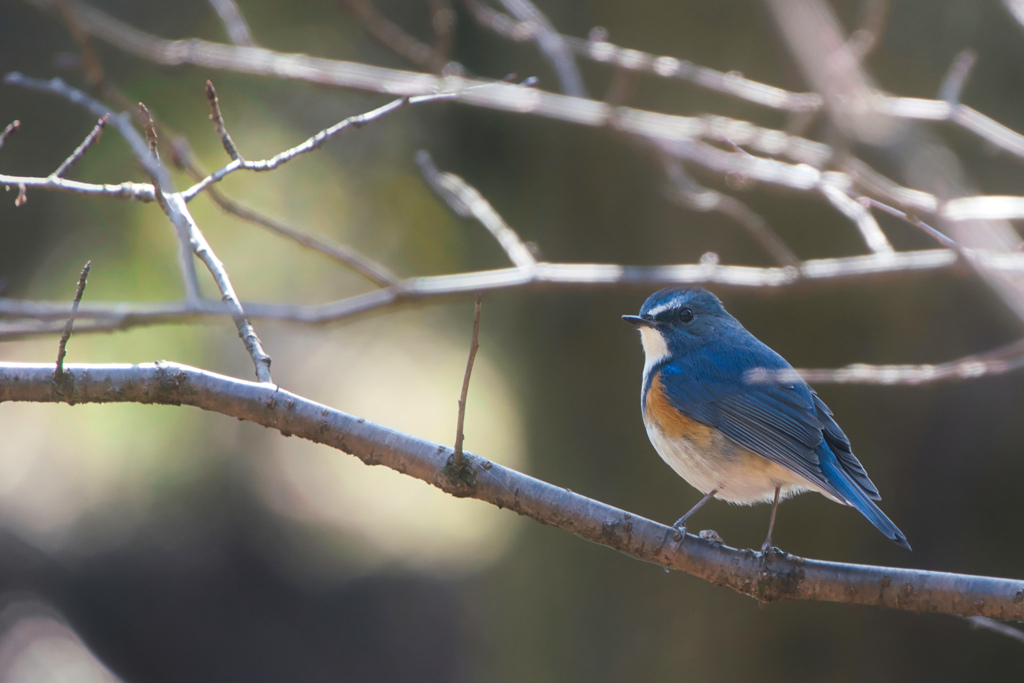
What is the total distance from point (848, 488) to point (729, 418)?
1.66 feet

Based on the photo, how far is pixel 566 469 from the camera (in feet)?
15.6

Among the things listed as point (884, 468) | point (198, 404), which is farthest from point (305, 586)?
point (198, 404)

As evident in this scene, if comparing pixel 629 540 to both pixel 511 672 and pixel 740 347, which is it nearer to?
pixel 740 347

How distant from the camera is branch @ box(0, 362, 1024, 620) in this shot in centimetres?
199

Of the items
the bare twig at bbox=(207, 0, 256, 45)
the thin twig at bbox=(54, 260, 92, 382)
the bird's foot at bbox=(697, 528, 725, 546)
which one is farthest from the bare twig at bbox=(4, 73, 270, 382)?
the bird's foot at bbox=(697, 528, 725, 546)

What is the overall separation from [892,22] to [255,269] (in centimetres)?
665

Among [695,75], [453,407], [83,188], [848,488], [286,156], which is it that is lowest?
[453,407]

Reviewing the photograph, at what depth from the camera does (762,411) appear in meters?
3.02

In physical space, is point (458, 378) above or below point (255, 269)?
below

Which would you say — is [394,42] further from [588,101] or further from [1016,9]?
[1016,9]

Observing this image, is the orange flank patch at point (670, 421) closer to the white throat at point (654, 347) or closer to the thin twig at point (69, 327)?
the white throat at point (654, 347)

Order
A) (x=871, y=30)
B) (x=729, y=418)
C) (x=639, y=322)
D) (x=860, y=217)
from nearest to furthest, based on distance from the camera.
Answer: (x=871, y=30) < (x=860, y=217) < (x=729, y=418) < (x=639, y=322)

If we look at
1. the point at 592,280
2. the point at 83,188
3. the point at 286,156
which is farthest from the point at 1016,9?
the point at 83,188

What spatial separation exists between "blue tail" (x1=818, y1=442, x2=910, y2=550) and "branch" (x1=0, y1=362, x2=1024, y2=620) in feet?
1.04
